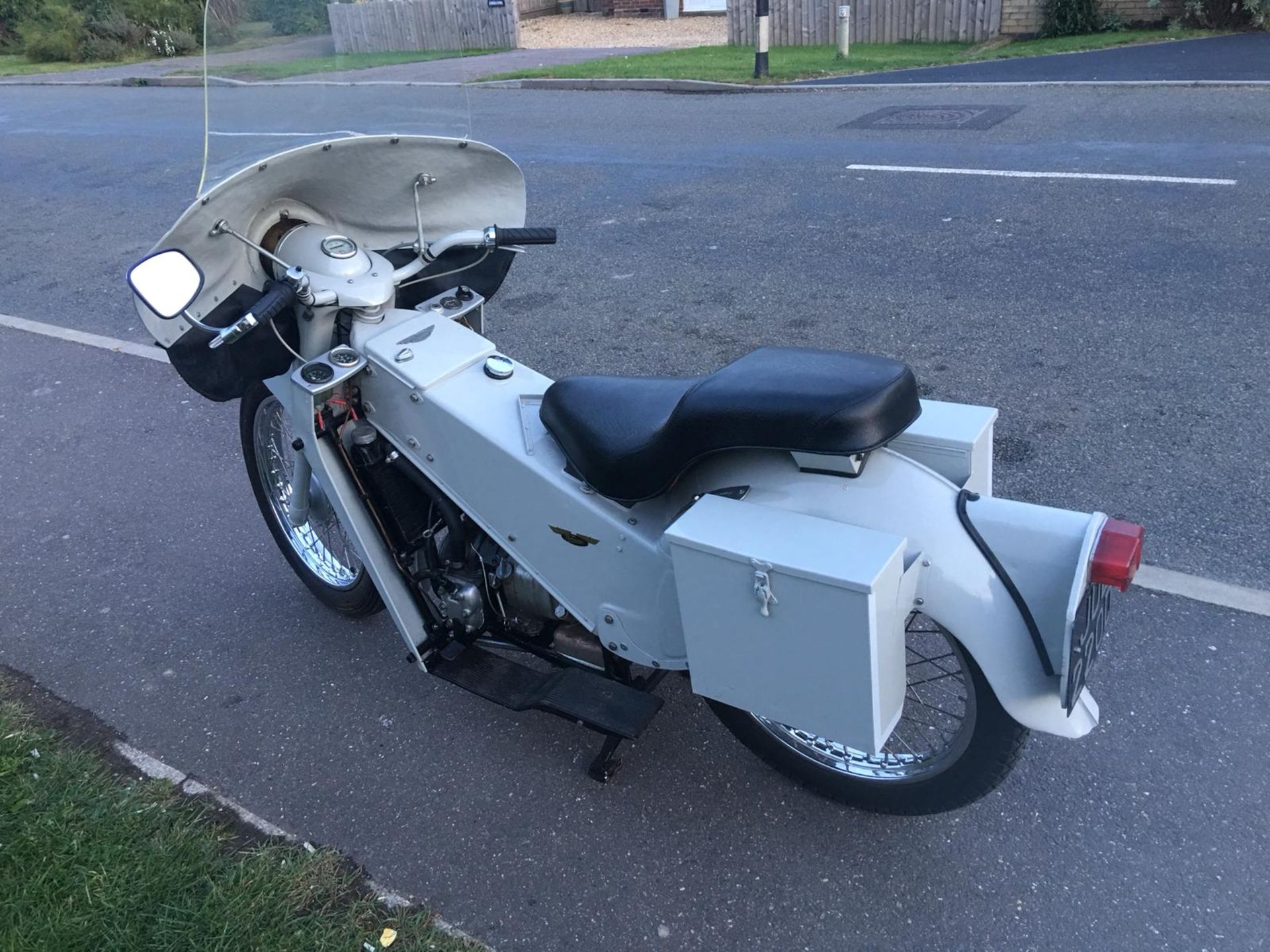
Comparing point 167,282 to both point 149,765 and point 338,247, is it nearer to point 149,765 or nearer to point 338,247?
point 338,247

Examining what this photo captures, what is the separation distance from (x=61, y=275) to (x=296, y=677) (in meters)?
6.10

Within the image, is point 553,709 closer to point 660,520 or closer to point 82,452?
point 660,520

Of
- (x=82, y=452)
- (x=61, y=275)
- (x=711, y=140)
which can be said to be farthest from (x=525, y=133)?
(x=82, y=452)

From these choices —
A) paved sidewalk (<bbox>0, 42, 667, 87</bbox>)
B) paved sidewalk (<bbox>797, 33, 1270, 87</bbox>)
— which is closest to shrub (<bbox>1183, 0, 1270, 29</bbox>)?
paved sidewalk (<bbox>797, 33, 1270, 87</bbox>)

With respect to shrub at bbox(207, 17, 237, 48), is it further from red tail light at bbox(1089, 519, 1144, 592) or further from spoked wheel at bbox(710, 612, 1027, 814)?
red tail light at bbox(1089, 519, 1144, 592)

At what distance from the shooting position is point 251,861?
2674 mm

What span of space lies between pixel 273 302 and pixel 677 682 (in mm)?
1582

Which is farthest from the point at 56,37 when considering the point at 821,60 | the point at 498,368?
the point at 498,368

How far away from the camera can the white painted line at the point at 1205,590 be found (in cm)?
326

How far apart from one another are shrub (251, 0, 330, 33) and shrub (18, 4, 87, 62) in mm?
31042

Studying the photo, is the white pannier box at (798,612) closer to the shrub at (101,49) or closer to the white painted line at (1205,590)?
the white painted line at (1205,590)

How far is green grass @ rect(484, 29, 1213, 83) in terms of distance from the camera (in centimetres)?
1436

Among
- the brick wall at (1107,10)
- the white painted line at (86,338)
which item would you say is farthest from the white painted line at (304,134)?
the brick wall at (1107,10)

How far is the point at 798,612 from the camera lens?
6.89 ft
